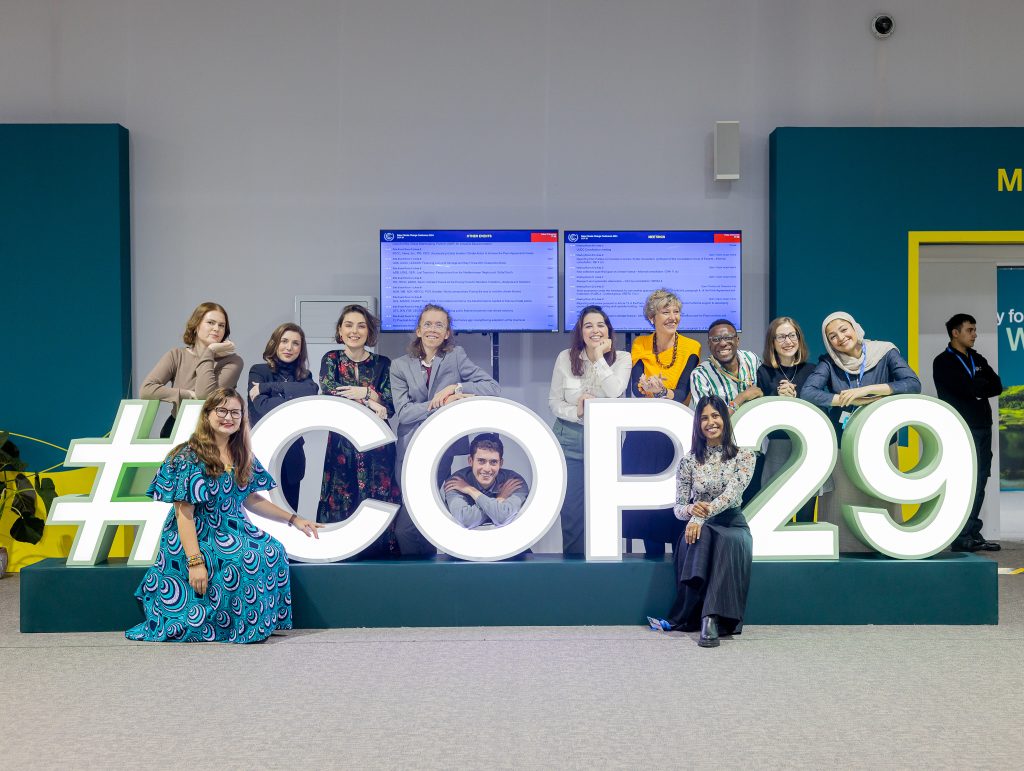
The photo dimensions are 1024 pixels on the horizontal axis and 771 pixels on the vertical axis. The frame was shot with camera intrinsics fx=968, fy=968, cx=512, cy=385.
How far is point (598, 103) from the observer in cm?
653

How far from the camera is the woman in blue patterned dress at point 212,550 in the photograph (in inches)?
151

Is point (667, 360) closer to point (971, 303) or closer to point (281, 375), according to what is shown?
point (281, 375)

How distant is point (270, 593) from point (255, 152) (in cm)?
358

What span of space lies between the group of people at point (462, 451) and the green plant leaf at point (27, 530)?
1.52 m

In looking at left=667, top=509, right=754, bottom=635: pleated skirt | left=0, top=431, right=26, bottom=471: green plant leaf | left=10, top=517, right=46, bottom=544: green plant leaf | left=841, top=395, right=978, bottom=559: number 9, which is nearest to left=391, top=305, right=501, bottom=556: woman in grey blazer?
left=667, top=509, right=754, bottom=635: pleated skirt

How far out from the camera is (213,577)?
3.88m

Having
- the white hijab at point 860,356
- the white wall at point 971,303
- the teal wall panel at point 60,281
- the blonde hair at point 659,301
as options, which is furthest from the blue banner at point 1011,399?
the teal wall panel at point 60,281

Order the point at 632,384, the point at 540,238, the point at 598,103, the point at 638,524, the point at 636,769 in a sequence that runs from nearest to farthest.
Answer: the point at 636,769, the point at 638,524, the point at 632,384, the point at 540,238, the point at 598,103

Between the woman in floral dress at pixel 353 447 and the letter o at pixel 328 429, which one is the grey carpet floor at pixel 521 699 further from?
the woman in floral dress at pixel 353 447

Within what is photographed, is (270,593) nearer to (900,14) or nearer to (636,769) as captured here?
(636,769)

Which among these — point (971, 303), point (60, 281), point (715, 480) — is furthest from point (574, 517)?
point (60, 281)

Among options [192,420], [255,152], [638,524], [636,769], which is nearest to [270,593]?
[192,420]

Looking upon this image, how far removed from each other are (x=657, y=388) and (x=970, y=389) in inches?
108

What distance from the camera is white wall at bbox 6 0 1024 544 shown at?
6.46 m
